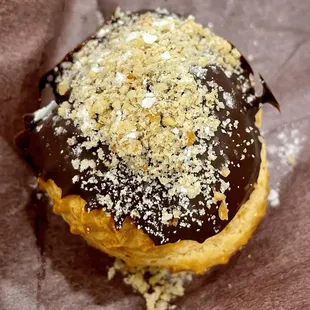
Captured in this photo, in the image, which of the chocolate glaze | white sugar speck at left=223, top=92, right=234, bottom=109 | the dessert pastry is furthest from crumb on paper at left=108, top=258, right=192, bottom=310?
white sugar speck at left=223, top=92, right=234, bottom=109

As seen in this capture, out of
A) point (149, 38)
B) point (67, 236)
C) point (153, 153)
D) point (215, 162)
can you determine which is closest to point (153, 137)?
point (153, 153)

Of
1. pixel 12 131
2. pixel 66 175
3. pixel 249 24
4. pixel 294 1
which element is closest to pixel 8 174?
pixel 12 131

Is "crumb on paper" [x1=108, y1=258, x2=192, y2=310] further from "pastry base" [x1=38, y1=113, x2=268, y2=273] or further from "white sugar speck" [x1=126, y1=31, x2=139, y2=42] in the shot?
"white sugar speck" [x1=126, y1=31, x2=139, y2=42]

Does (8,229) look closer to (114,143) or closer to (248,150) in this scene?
(114,143)

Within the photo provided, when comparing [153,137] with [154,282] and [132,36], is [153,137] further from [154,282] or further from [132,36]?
[154,282]

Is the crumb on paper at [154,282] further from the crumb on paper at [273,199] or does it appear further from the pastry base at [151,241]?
the crumb on paper at [273,199]
